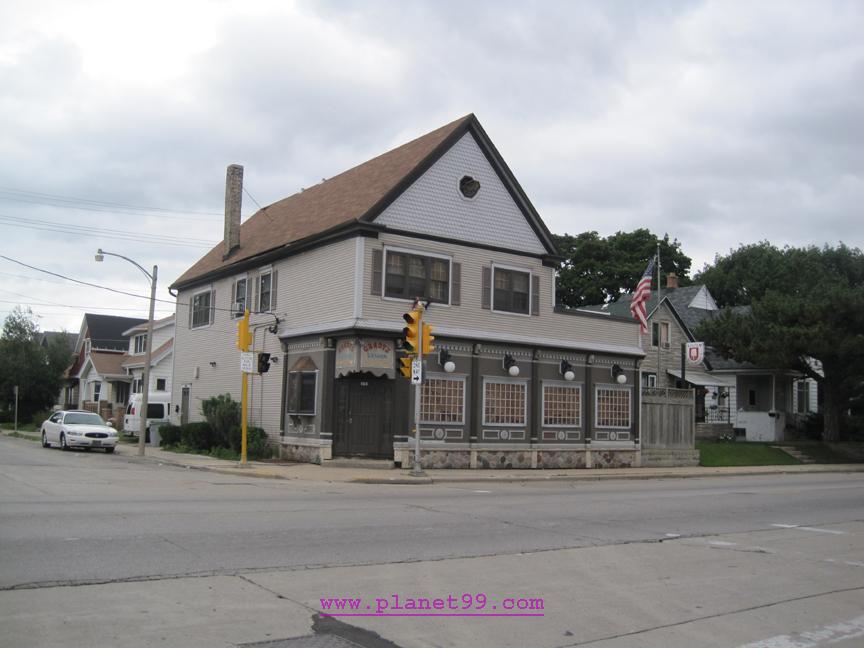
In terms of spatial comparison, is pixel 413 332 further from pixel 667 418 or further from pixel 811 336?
pixel 811 336

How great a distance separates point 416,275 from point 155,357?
29845 mm

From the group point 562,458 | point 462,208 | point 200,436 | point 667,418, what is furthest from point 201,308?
point 667,418

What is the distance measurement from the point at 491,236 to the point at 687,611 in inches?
779

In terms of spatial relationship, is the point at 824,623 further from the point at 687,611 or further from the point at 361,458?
the point at 361,458

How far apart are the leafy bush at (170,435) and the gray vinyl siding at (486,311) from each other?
40.1 ft

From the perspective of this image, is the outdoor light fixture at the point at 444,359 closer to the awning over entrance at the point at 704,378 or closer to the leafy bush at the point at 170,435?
the leafy bush at the point at 170,435

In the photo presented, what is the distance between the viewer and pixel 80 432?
29.8 m

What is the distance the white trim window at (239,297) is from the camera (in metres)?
30.1

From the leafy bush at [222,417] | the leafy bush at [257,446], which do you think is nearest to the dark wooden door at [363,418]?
the leafy bush at [257,446]

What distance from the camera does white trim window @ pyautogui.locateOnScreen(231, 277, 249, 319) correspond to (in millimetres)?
30094

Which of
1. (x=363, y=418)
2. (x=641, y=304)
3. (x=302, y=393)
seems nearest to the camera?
(x=363, y=418)

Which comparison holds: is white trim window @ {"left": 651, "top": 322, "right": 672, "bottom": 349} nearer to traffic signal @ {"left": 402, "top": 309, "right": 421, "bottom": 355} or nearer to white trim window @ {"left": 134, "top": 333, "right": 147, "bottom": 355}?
traffic signal @ {"left": 402, "top": 309, "right": 421, "bottom": 355}

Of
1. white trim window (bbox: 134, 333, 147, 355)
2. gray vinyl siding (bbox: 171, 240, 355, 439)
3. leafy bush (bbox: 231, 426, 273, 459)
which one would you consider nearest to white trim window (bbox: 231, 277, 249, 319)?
gray vinyl siding (bbox: 171, 240, 355, 439)

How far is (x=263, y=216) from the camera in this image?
34812 mm
